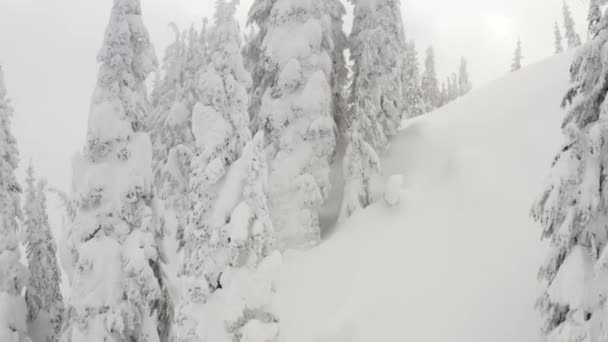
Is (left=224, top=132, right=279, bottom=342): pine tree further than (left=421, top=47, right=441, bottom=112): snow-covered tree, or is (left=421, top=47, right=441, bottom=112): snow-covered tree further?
(left=421, top=47, right=441, bottom=112): snow-covered tree

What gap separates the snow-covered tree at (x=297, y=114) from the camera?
20.6 meters

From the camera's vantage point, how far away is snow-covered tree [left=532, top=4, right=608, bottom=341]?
9.41m

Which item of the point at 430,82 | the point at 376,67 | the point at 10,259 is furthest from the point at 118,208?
the point at 430,82

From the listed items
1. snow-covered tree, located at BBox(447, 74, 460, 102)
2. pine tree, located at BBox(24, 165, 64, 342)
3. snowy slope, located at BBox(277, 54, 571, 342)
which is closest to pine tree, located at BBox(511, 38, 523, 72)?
snow-covered tree, located at BBox(447, 74, 460, 102)

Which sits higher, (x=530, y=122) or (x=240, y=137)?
(x=240, y=137)

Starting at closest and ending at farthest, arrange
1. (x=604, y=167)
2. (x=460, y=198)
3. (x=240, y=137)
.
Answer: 1. (x=604, y=167)
2. (x=240, y=137)
3. (x=460, y=198)

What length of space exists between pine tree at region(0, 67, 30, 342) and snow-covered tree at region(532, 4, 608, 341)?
54.1 ft

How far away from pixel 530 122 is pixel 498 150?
2216mm

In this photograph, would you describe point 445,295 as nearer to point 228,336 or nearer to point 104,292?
point 228,336

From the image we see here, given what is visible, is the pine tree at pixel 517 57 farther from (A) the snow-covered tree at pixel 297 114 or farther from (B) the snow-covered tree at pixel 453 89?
(A) the snow-covered tree at pixel 297 114

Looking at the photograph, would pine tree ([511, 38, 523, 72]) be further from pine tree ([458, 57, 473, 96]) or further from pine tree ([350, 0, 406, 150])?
pine tree ([350, 0, 406, 150])

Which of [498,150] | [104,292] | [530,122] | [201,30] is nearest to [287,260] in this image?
[104,292]

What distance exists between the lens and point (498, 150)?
21750 mm

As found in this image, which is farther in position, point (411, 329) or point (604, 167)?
point (411, 329)
